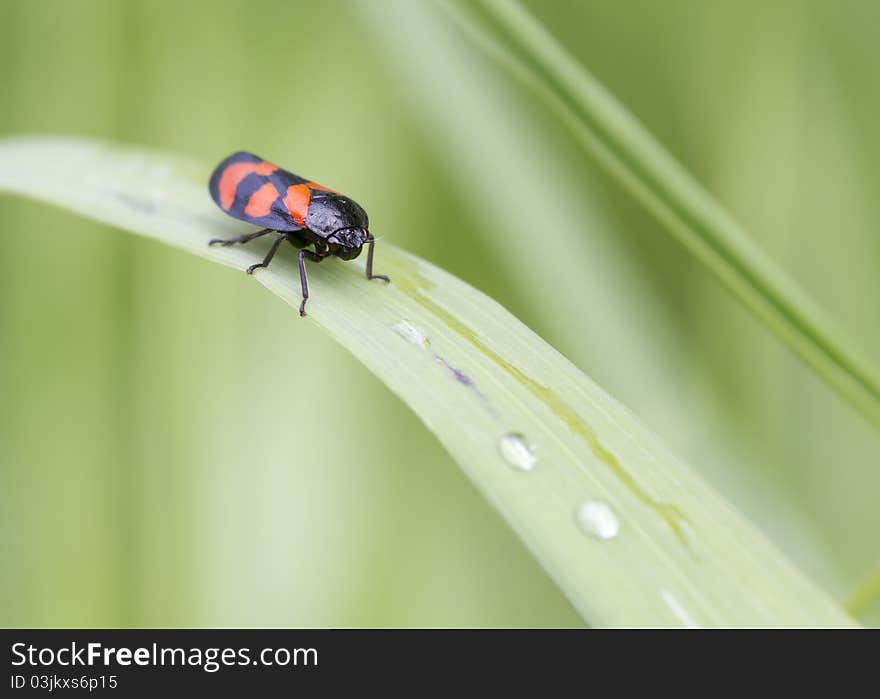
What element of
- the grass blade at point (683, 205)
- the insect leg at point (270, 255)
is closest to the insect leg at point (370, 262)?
the insect leg at point (270, 255)

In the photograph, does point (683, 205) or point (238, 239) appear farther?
point (238, 239)

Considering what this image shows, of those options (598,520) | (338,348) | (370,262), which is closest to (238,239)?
(370,262)

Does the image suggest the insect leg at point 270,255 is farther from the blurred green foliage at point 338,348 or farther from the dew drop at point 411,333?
the blurred green foliage at point 338,348

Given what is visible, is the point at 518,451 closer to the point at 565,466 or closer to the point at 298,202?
the point at 565,466

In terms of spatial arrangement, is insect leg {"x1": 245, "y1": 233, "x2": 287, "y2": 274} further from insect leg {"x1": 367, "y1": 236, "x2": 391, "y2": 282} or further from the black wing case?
insect leg {"x1": 367, "y1": 236, "x2": 391, "y2": 282}

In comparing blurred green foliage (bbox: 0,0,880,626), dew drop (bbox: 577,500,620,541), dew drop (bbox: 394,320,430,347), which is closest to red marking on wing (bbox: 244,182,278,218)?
dew drop (bbox: 394,320,430,347)
